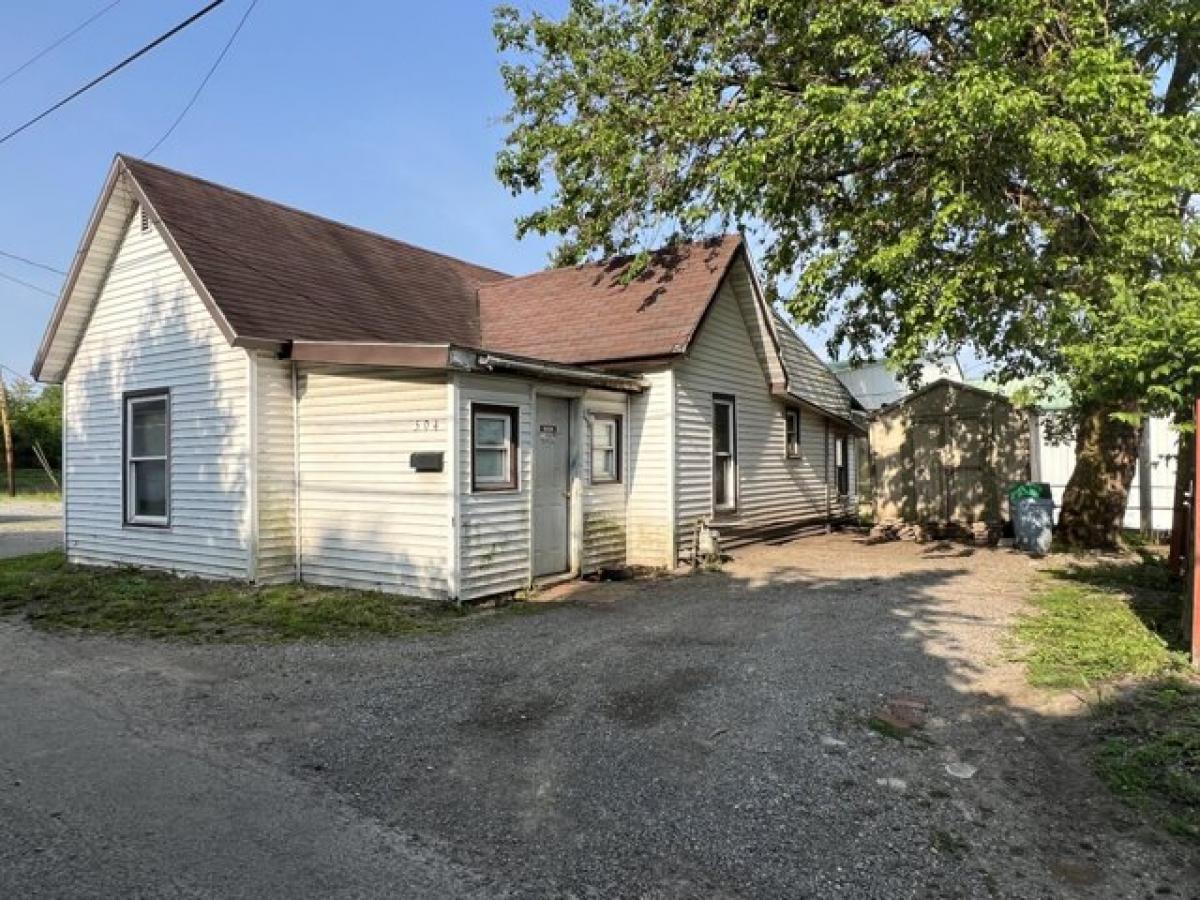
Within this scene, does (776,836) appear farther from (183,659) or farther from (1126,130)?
(1126,130)

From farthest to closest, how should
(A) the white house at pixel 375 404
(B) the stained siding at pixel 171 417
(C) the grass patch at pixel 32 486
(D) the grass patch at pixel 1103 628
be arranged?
(C) the grass patch at pixel 32 486, (B) the stained siding at pixel 171 417, (A) the white house at pixel 375 404, (D) the grass patch at pixel 1103 628

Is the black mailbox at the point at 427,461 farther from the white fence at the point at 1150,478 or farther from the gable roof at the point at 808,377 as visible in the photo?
the white fence at the point at 1150,478

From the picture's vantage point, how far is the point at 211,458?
1080 centimetres

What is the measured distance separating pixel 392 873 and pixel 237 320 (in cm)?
839

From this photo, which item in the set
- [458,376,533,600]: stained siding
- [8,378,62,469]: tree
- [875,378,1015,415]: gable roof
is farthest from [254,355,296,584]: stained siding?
[8,378,62,469]: tree

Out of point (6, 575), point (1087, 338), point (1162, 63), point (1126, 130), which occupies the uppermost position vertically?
point (1162, 63)

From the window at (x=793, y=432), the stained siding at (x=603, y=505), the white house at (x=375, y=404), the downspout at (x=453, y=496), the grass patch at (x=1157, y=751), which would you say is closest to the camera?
the grass patch at (x=1157, y=751)

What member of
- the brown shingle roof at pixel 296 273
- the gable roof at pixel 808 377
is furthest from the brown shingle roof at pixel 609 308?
the gable roof at pixel 808 377

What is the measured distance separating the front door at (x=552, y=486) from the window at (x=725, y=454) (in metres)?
3.63

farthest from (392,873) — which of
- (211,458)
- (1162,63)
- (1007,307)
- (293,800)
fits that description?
(1162,63)

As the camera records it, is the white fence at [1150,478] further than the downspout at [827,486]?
No

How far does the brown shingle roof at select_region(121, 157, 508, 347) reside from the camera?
10820 millimetres

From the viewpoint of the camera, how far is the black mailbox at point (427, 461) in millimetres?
9188

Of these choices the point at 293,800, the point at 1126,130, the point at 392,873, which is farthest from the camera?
the point at 1126,130
